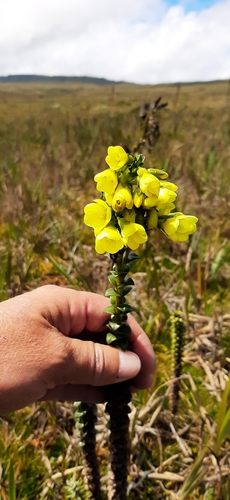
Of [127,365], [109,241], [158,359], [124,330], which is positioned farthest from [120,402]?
[158,359]

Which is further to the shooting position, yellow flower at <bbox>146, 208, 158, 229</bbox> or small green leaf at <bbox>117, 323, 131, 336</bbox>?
small green leaf at <bbox>117, 323, 131, 336</bbox>

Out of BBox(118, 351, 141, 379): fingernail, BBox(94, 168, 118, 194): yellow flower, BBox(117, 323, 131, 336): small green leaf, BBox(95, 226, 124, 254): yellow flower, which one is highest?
BBox(94, 168, 118, 194): yellow flower

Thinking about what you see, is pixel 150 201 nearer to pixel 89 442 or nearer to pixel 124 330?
pixel 124 330

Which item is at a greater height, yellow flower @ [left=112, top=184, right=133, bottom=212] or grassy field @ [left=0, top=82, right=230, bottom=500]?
yellow flower @ [left=112, top=184, right=133, bottom=212]

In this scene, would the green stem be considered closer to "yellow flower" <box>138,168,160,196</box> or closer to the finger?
the finger

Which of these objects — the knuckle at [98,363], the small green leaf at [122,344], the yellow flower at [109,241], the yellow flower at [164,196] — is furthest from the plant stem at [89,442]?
the yellow flower at [164,196]

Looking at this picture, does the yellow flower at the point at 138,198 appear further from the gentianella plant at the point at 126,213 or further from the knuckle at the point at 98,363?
the knuckle at the point at 98,363

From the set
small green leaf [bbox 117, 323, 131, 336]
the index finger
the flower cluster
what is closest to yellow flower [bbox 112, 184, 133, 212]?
the flower cluster

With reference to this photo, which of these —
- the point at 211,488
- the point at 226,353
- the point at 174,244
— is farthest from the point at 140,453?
the point at 174,244
